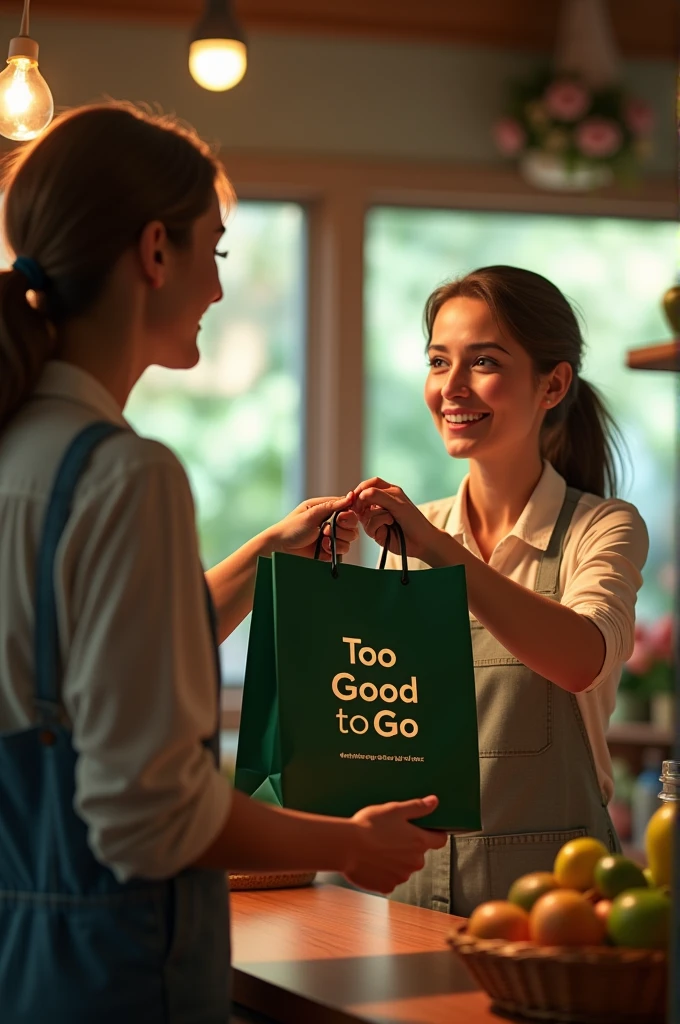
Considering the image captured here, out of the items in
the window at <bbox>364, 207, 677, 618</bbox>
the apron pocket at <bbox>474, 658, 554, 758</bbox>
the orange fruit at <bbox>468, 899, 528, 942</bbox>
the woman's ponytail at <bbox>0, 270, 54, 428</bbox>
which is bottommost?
the orange fruit at <bbox>468, 899, 528, 942</bbox>

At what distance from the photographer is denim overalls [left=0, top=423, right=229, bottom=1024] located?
1.11m

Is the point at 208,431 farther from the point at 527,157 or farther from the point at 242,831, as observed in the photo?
the point at 242,831

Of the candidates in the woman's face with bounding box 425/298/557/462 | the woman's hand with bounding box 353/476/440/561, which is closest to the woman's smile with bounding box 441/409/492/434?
the woman's face with bounding box 425/298/557/462

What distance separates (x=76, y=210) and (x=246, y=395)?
349 centimetres

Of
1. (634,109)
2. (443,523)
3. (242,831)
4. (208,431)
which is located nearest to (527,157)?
(634,109)

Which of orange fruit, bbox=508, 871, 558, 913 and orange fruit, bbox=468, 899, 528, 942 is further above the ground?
orange fruit, bbox=508, 871, 558, 913

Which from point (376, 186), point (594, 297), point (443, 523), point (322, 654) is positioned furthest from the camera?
point (594, 297)

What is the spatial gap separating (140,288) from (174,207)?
0.08 meters

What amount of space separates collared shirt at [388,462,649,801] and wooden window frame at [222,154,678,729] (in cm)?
234

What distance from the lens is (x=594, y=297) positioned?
16.0 ft

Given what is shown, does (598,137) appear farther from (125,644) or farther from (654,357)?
(125,644)

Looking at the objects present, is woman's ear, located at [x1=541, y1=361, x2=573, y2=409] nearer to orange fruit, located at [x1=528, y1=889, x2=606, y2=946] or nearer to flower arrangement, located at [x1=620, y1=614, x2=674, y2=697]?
orange fruit, located at [x1=528, y1=889, x2=606, y2=946]

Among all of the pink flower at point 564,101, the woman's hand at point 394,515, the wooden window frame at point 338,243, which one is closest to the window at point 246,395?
the wooden window frame at point 338,243

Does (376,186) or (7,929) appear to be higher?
(376,186)
